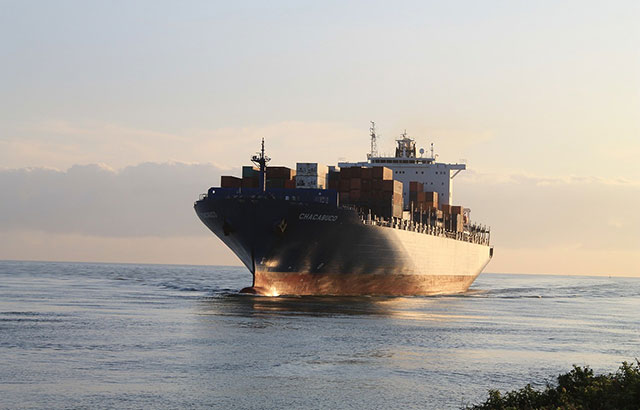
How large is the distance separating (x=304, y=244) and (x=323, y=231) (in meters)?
1.57

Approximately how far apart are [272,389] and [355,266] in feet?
120

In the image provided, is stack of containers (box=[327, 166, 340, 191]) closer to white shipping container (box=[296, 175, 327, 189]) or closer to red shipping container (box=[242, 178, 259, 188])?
white shipping container (box=[296, 175, 327, 189])

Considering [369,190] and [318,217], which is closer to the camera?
[318,217]

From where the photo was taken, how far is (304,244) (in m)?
53.9

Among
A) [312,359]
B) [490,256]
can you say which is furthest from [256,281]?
[490,256]

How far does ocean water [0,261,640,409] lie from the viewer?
20.4 metres

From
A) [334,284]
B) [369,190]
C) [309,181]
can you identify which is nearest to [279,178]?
[309,181]

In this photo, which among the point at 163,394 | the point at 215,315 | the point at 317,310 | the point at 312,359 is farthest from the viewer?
the point at 317,310

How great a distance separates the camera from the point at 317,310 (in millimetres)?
45500

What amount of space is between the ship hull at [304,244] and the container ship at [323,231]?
0.07 m

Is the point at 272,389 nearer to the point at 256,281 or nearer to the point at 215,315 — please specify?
the point at 215,315

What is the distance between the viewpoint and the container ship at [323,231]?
175 ft

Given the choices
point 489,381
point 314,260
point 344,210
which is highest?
point 344,210

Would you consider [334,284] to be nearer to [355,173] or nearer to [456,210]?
[355,173]
